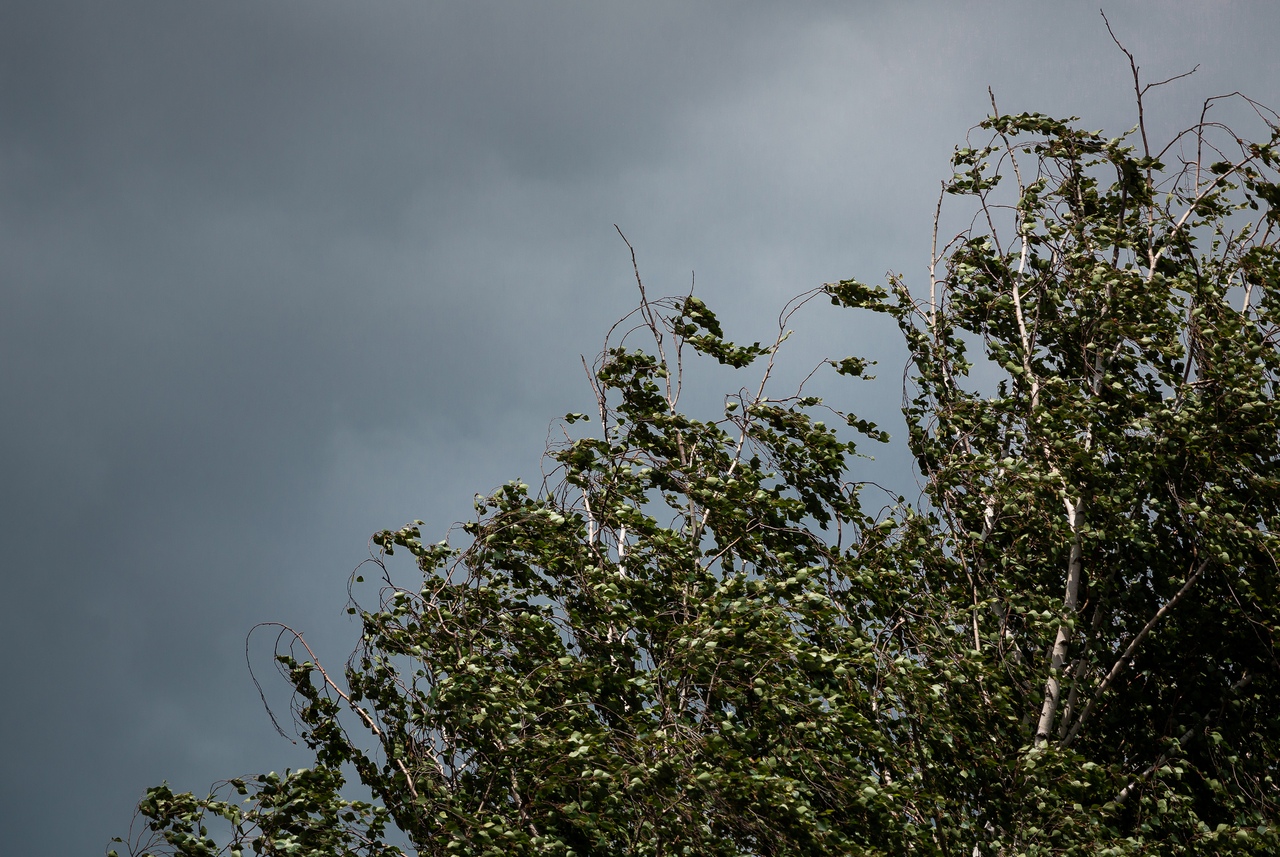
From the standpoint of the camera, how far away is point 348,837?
24.8 feet

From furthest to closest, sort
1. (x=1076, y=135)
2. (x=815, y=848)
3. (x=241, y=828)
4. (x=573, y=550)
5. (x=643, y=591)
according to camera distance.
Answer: (x=1076, y=135)
(x=573, y=550)
(x=643, y=591)
(x=241, y=828)
(x=815, y=848)

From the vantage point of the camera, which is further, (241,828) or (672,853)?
(241,828)

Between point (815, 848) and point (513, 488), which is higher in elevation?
point (513, 488)

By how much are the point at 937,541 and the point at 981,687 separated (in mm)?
1681

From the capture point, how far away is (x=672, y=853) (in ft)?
21.4

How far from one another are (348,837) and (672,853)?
2450 millimetres

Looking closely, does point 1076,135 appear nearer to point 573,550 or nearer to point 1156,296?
point 1156,296

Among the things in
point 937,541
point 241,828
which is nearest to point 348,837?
point 241,828

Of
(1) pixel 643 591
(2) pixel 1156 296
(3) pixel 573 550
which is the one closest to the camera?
(1) pixel 643 591

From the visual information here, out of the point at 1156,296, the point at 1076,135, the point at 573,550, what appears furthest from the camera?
the point at 1076,135

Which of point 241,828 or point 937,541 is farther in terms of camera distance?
point 937,541

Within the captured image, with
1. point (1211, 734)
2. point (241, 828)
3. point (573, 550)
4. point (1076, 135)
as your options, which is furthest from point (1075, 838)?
point (1076, 135)

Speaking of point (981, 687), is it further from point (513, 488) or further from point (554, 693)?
point (513, 488)

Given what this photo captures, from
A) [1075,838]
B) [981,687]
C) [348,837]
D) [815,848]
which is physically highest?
[348,837]
